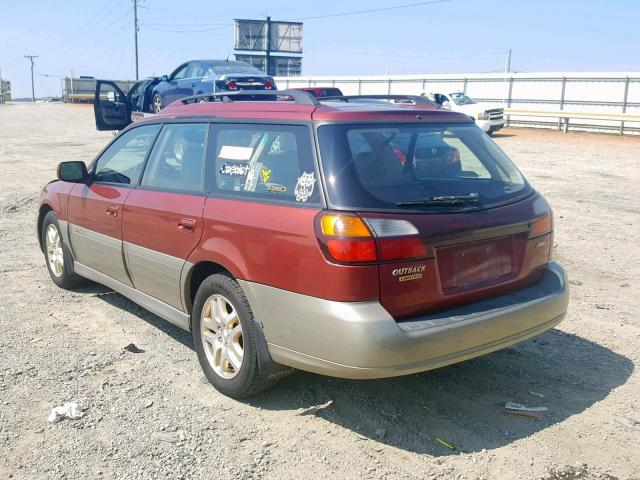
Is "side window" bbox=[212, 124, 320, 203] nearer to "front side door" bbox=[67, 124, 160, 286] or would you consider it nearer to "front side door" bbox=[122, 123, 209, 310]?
"front side door" bbox=[122, 123, 209, 310]

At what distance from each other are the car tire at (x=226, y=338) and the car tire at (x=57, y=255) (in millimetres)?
2299

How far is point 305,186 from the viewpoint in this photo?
3.55 meters

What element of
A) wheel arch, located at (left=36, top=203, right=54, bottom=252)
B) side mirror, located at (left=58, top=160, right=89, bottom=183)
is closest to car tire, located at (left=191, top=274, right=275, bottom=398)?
side mirror, located at (left=58, top=160, right=89, bottom=183)

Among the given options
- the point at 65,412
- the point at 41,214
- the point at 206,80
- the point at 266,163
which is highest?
the point at 206,80

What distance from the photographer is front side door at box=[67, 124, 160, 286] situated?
5012mm

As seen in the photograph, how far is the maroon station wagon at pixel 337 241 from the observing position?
330cm

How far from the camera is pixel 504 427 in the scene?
12.2 ft

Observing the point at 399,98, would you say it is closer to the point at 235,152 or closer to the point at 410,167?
the point at 410,167

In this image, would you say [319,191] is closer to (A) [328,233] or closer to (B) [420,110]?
(A) [328,233]

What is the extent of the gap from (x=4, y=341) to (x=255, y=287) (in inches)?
97.3

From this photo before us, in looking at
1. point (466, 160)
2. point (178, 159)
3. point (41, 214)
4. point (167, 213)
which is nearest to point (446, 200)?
point (466, 160)

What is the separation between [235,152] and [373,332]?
156 centimetres

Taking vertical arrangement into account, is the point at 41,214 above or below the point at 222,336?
above

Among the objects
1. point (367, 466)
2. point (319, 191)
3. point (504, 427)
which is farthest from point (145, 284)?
point (504, 427)
